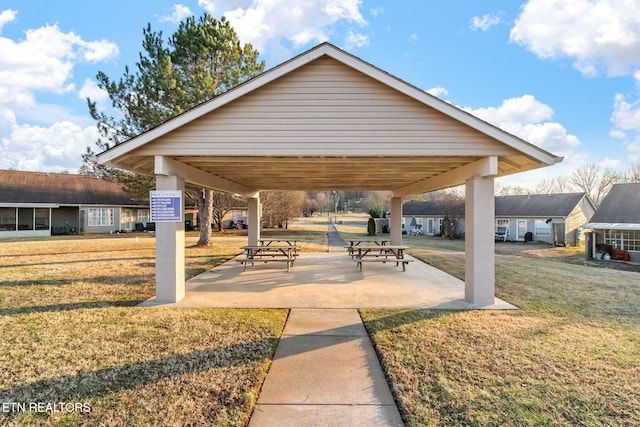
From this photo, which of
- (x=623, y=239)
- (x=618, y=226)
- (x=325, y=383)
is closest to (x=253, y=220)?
(x=325, y=383)

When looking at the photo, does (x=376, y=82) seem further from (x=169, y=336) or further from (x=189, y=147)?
(x=169, y=336)

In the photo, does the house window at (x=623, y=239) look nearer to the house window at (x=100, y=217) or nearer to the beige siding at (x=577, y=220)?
the beige siding at (x=577, y=220)

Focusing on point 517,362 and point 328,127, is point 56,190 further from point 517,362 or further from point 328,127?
point 517,362

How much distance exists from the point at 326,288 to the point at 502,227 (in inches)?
1110

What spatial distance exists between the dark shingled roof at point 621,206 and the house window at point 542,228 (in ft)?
18.1

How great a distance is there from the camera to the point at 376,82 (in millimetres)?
6172

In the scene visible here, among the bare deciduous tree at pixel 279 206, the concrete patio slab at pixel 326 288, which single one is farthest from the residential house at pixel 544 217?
the concrete patio slab at pixel 326 288

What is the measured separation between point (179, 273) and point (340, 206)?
7867cm

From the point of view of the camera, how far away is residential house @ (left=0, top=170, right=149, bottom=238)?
24.1 metres

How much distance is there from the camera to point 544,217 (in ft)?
88.6

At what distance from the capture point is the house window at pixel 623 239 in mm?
19141

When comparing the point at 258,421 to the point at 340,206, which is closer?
the point at 258,421

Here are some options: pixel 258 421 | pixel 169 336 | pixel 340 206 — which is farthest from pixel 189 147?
pixel 340 206

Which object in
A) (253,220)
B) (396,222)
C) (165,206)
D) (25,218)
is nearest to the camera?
(165,206)
